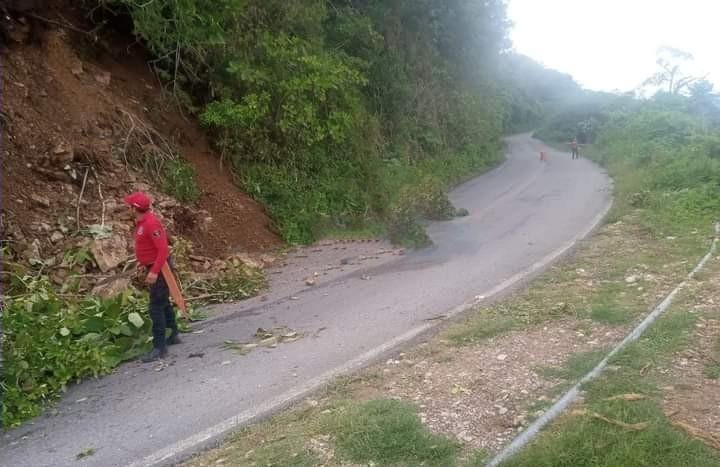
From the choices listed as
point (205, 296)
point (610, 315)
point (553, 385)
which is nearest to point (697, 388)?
point (553, 385)

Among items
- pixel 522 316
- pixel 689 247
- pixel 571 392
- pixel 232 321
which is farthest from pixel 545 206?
pixel 571 392

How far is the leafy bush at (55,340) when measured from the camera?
5297 millimetres

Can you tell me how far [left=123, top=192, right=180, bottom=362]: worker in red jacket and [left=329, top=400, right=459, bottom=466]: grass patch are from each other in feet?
8.79

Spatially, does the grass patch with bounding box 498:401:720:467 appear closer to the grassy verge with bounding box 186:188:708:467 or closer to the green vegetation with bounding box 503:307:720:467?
the green vegetation with bounding box 503:307:720:467

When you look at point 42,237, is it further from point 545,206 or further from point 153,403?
point 545,206

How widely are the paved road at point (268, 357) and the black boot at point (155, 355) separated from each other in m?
0.12

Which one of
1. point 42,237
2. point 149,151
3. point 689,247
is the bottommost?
point 689,247

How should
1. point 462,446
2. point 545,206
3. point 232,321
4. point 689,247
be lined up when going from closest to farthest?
point 462,446, point 232,321, point 689,247, point 545,206

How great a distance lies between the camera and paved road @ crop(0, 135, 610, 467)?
15.1 feet

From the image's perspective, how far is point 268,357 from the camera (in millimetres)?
6098

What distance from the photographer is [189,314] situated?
752 centimetres

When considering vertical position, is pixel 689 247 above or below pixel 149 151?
below

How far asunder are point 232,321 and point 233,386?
204 centimetres

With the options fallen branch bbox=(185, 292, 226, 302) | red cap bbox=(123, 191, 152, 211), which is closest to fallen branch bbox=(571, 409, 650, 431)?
red cap bbox=(123, 191, 152, 211)
